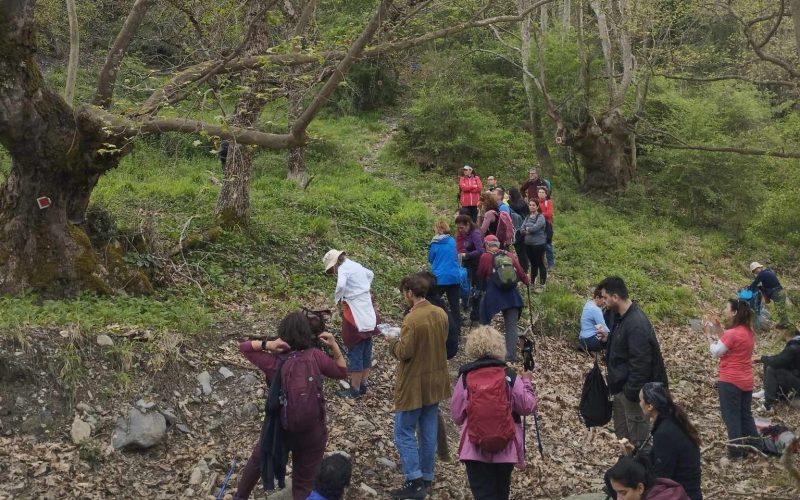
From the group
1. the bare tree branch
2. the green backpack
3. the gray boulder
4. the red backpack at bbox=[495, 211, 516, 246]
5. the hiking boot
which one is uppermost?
A: the bare tree branch

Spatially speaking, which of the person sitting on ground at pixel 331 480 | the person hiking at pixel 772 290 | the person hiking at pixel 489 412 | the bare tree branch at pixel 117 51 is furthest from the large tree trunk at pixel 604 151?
the person sitting on ground at pixel 331 480

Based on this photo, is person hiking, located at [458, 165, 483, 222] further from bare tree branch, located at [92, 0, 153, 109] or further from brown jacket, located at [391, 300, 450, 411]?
brown jacket, located at [391, 300, 450, 411]

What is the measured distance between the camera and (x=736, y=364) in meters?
7.39

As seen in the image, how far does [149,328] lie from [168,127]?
2.23 m

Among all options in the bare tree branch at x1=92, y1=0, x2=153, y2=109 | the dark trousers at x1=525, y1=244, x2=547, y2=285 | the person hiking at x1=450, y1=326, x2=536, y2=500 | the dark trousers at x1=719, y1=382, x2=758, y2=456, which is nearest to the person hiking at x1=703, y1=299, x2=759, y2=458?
the dark trousers at x1=719, y1=382, x2=758, y2=456

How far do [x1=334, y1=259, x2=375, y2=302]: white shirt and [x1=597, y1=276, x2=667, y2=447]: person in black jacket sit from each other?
93.1 inches

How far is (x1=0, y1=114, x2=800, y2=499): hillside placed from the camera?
6395 mm

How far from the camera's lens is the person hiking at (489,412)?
17.2 feet

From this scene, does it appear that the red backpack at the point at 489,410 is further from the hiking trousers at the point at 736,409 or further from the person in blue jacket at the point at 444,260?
the person in blue jacket at the point at 444,260

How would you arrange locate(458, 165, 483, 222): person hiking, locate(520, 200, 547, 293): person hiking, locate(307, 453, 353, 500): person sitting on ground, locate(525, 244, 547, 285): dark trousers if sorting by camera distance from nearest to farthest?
1. locate(307, 453, 353, 500): person sitting on ground
2. locate(520, 200, 547, 293): person hiking
3. locate(525, 244, 547, 285): dark trousers
4. locate(458, 165, 483, 222): person hiking

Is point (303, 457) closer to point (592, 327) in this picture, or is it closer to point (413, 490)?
point (413, 490)

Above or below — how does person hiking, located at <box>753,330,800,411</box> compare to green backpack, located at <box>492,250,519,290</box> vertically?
below

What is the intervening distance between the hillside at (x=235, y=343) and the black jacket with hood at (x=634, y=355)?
994 millimetres

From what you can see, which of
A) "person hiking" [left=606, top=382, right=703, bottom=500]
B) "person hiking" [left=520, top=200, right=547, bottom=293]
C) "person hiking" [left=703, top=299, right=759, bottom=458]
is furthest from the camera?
"person hiking" [left=520, top=200, right=547, bottom=293]
